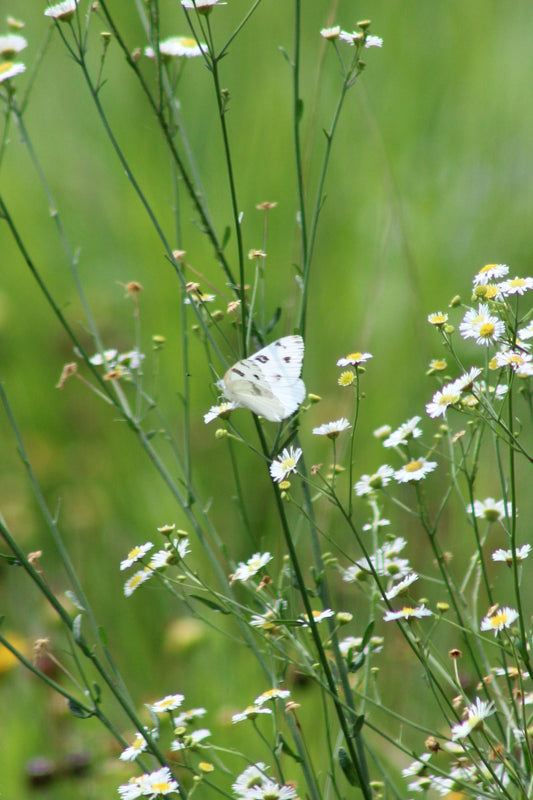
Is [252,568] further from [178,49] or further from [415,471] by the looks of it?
[178,49]

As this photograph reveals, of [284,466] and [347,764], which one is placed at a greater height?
[284,466]

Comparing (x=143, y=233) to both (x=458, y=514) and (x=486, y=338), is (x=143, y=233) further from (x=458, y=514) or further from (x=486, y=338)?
(x=486, y=338)

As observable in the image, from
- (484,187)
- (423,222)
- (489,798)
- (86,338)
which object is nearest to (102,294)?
(86,338)

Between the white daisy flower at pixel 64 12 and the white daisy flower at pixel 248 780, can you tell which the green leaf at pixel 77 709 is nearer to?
the white daisy flower at pixel 248 780

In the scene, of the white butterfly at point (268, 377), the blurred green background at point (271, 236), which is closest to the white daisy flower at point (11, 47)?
the white butterfly at point (268, 377)

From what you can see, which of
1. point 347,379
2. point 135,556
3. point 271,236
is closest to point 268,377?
point 347,379
